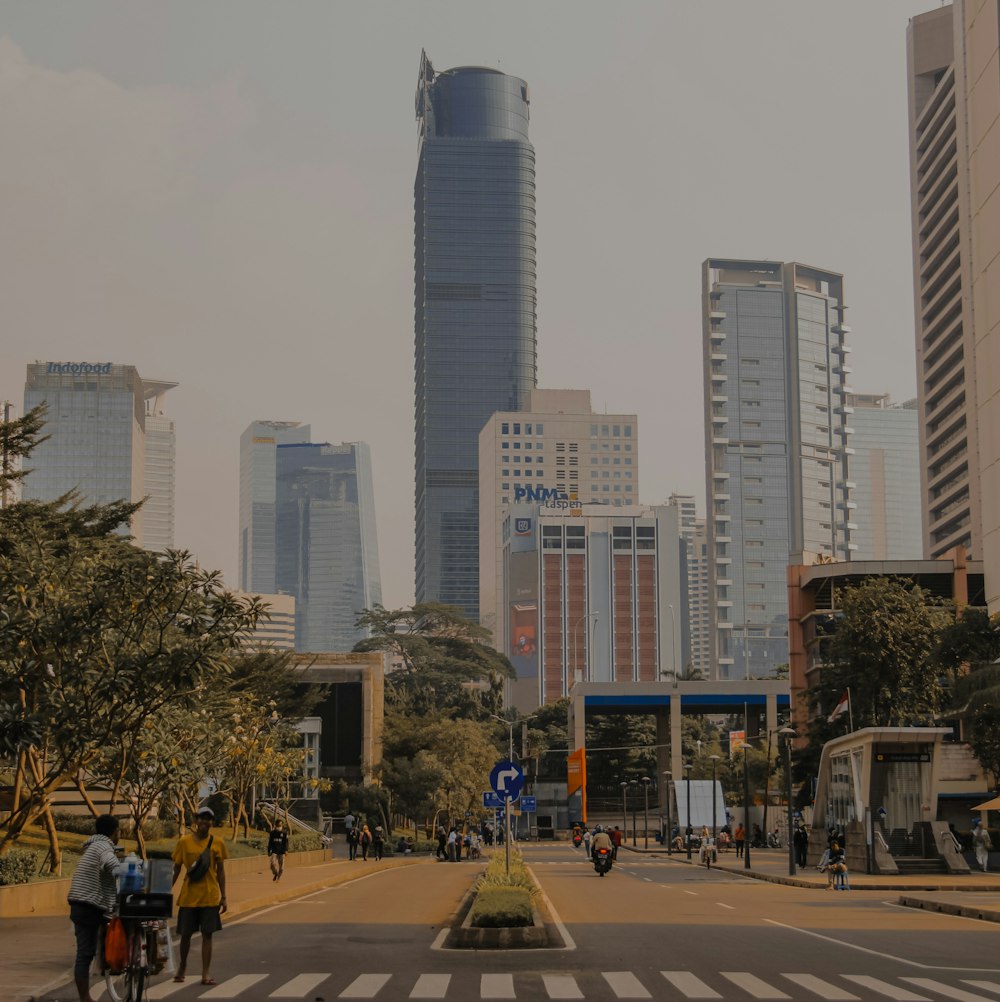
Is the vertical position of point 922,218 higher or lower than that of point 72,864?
higher

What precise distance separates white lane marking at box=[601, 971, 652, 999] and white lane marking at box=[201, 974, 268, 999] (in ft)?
13.3

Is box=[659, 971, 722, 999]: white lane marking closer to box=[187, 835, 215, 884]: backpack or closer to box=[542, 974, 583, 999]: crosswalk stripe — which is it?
box=[542, 974, 583, 999]: crosswalk stripe

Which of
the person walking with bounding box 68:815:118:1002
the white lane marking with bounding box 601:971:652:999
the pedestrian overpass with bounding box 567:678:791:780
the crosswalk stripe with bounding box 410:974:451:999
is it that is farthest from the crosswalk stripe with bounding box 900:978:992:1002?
the pedestrian overpass with bounding box 567:678:791:780

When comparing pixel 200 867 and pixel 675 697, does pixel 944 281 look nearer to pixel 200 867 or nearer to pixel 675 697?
pixel 675 697

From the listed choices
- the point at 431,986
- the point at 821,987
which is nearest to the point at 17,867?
the point at 431,986

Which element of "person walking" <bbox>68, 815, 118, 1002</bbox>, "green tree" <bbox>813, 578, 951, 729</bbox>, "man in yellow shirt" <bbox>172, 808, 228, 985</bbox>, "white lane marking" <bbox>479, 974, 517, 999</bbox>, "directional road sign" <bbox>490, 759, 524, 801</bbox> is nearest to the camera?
"person walking" <bbox>68, 815, 118, 1002</bbox>

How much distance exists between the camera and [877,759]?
51.3 m

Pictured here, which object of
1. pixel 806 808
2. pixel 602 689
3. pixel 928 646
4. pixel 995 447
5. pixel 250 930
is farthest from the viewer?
pixel 602 689

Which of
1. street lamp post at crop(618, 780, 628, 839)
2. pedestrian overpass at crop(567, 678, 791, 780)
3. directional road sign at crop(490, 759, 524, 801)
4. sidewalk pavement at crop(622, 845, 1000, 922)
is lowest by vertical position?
street lamp post at crop(618, 780, 628, 839)

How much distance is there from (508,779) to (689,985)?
13.0m

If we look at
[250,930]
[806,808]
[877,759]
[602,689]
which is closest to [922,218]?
[602,689]

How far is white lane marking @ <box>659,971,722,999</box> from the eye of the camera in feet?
53.6

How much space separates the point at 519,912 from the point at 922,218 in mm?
135502

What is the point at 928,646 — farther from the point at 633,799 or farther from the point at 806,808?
the point at 633,799
